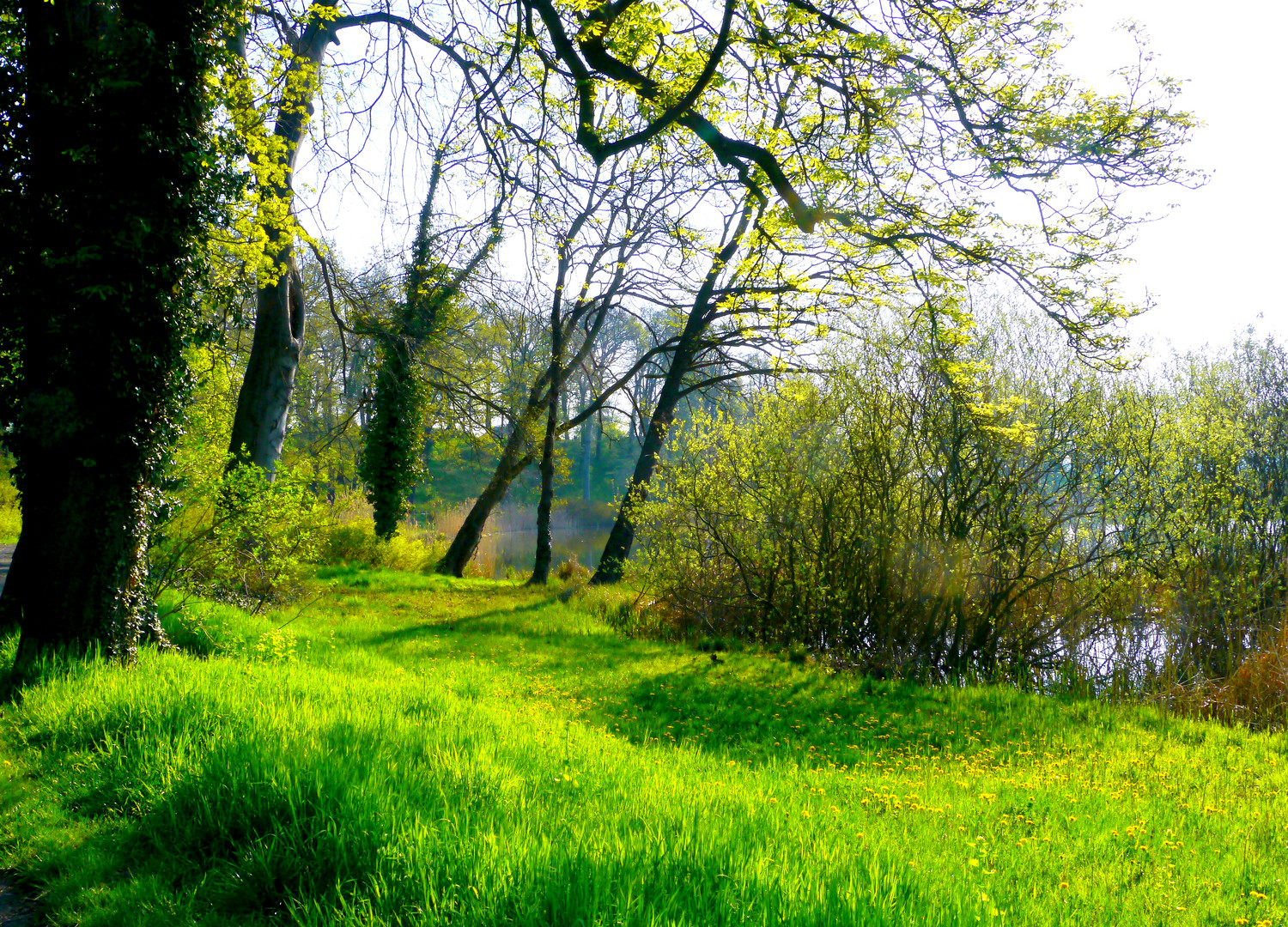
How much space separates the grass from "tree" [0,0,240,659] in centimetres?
75

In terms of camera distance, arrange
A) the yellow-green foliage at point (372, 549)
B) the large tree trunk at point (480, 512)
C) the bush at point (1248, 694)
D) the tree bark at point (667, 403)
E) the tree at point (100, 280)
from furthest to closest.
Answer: the large tree trunk at point (480, 512) → the yellow-green foliage at point (372, 549) → the tree bark at point (667, 403) → the bush at point (1248, 694) → the tree at point (100, 280)

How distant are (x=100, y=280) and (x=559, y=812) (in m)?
4.84

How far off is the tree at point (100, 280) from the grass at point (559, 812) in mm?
749

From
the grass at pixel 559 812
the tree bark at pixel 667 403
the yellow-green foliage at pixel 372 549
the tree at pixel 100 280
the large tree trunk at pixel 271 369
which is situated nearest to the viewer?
the grass at pixel 559 812

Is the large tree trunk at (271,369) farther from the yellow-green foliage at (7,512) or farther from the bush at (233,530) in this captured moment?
the yellow-green foliage at (7,512)

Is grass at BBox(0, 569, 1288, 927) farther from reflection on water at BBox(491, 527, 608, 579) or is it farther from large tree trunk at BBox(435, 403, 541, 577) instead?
reflection on water at BBox(491, 527, 608, 579)

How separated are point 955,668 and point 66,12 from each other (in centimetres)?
1093

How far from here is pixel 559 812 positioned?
325 cm

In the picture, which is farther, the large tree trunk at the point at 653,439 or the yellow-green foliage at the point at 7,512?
the yellow-green foliage at the point at 7,512

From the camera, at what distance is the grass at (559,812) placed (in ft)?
8.54

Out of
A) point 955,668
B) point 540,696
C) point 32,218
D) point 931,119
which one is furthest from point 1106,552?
point 32,218

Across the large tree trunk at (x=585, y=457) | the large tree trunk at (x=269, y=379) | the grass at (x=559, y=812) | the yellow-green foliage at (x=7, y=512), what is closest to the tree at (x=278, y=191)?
the large tree trunk at (x=269, y=379)

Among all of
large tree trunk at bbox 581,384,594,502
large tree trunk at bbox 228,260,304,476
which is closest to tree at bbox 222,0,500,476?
large tree trunk at bbox 228,260,304,476

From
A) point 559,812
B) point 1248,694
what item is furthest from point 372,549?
point 559,812
